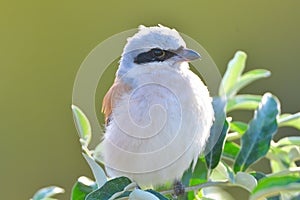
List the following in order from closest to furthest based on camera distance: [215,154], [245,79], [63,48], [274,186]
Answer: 1. [274,186]
2. [215,154]
3. [245,79]
4. [63,48]

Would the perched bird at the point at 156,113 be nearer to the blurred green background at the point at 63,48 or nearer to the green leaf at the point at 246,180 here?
the green leaf at the point at 246,180

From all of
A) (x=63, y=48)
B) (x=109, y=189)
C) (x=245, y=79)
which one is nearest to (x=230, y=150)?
(x=245, y=79)

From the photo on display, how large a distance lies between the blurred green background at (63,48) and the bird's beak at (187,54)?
65.6 inches

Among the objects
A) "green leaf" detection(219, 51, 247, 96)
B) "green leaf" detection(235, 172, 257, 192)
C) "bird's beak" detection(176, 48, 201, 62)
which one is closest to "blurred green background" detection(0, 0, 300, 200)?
"green leaf" detection(219, 51, 247, 96)

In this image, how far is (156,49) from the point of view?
1049 mm

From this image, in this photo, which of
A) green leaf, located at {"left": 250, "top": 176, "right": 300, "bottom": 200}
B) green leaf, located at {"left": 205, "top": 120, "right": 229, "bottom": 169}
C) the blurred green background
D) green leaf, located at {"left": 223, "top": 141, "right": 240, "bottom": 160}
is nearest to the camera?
green leaf, located at {"left": 250, "top": 176, "right": 300, "bottom": 200}

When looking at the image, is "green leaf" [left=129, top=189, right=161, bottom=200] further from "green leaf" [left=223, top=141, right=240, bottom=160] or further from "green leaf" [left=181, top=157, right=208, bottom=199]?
"green leaf" [left=223, top=141, right=240, bottom=160]

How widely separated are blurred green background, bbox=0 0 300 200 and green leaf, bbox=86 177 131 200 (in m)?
1.85

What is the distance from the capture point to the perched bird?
102 cm

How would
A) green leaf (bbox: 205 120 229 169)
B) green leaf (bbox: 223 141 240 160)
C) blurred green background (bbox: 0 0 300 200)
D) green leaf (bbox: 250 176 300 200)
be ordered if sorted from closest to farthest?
green leaf (bbox: 250 176 300 200), green leaf (bbox: 205 120 229 169), green leaf (bbox: 223 141 240 160), blurred green background (bbox: 0 0 300 200)

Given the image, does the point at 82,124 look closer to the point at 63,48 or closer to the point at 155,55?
the point at 155,55

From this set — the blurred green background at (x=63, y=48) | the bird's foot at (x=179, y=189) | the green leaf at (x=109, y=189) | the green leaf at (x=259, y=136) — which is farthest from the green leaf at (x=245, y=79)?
the blurred green background at (x=63, y=48)

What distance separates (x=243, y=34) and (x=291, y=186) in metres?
2.16

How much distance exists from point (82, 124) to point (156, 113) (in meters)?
0.13
